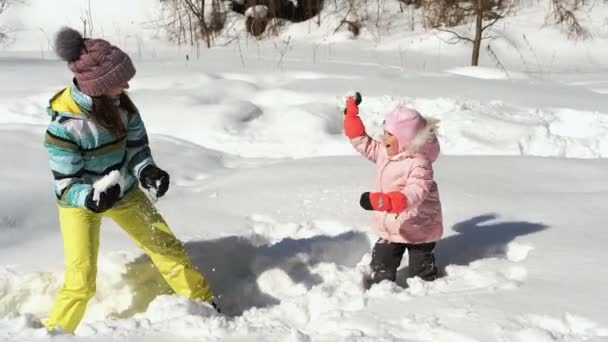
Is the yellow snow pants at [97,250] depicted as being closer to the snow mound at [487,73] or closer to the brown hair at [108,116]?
the brown hair at [108,116]

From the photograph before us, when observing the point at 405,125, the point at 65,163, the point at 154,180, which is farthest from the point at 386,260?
the point at 65,163

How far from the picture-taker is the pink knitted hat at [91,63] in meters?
2.60

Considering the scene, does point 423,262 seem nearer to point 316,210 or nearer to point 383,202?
point 383,202

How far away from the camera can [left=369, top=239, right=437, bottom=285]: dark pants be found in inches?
119

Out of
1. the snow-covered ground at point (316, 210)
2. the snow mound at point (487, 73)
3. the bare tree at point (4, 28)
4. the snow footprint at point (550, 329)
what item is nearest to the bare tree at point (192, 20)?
the bare tree at point (4, 28)

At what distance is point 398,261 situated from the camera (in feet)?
10.1

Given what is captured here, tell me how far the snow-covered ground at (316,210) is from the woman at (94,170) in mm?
277

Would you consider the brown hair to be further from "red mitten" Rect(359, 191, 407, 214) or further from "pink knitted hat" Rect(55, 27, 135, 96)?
"red mitten" Rect(359, 191, 407, 214)

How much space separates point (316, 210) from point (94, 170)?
4.53 ft

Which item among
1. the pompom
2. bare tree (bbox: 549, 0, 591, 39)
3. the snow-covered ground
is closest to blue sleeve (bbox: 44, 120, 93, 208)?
the pompom

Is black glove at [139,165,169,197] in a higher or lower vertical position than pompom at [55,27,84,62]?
lower

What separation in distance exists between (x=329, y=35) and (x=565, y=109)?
6.63 meters

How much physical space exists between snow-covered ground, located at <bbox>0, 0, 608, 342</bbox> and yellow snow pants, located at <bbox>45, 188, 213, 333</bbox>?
24 cm

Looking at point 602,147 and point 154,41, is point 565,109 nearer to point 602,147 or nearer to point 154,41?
point 602,147
